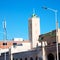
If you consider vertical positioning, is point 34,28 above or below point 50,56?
above

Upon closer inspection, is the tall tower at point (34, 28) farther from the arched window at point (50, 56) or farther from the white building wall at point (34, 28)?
the arched window at point (50, 56)

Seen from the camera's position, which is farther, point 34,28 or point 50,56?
point 34,28

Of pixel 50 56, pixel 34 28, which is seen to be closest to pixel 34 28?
pixel 34 28

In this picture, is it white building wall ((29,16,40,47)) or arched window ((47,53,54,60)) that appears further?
white building wall ((29,16,40,47))

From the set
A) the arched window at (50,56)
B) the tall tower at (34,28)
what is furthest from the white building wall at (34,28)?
the arched window at (50,56)

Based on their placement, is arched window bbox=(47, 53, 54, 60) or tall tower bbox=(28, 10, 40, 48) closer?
arched window bbox=(47, 53, 54, 60)

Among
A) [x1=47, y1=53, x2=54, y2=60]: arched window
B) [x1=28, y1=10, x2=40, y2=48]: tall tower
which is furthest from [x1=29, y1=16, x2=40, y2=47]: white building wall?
[x1=47, y1=53, x2=54, y2=60]: arched window

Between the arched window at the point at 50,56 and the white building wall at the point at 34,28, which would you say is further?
the white building wall at the point at 34,28

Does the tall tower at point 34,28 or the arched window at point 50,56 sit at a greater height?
the tall tower at point 34,28

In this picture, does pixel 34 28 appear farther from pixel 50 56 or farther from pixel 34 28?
pixel 50 56

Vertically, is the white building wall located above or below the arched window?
above

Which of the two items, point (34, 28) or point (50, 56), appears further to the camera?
point (34, 28)

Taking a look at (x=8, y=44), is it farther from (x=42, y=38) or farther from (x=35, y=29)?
(x=42, y=38)

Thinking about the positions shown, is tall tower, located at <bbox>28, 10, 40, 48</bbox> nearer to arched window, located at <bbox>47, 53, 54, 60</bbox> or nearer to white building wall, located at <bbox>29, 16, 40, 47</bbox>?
white building wall, located at <bbox>29, 16, 40, 47</bbox>
